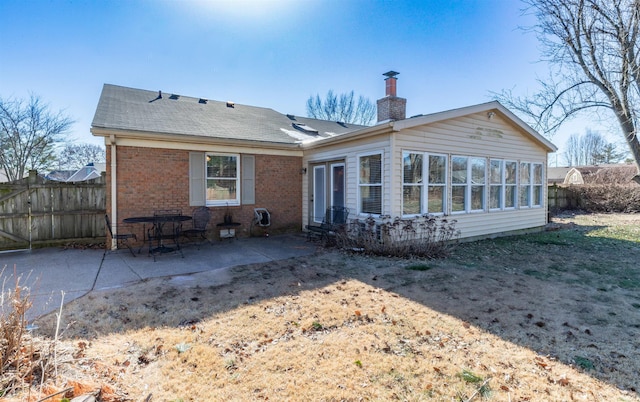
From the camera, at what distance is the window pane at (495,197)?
9.61m

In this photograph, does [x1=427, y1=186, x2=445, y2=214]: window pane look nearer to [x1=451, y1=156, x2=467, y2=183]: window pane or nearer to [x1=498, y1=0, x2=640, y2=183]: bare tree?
[x1=451, y1=156, x2=467, y2=183]: window pane

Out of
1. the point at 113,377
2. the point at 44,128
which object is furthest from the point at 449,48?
the point at 44,128

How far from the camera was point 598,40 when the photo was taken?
9352mm

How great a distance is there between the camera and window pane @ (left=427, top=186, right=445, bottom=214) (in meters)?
8.12

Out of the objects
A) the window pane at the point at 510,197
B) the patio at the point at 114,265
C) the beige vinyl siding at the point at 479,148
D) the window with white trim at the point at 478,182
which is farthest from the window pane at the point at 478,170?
the patio at the point at 114,265

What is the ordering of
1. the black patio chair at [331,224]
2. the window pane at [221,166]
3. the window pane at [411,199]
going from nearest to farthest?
the window pane at [411,199]
the black patio chair at [331,224]
the window pane at [221,166]

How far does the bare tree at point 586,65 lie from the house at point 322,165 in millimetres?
1521

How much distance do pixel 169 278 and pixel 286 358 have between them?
10.8 ft

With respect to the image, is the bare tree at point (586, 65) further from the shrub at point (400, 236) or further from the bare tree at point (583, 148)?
the bare tree at point (583, 148)

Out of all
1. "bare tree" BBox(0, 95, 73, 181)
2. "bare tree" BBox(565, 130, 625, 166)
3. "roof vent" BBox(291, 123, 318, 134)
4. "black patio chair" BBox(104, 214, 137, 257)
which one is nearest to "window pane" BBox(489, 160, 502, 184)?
"roof vent" BBox(291, 123, 318, 134)

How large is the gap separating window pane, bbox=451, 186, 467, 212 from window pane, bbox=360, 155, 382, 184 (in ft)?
7.51

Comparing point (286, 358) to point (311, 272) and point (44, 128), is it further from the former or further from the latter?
point (44, 128)

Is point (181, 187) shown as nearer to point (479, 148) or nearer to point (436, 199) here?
point (436, 199)

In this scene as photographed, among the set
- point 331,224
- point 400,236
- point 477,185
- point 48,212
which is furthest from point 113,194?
point 477,185
